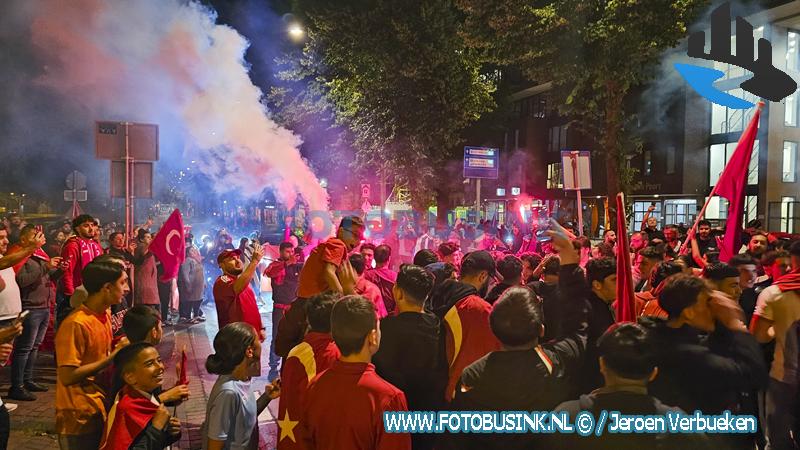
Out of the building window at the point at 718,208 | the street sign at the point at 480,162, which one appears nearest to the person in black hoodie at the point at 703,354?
the street sign at the point at 480,162

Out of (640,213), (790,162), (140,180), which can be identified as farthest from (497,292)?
(640,213)

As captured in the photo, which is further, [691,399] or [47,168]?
[47,168]

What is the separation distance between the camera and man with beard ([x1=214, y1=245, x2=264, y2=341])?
5.45m

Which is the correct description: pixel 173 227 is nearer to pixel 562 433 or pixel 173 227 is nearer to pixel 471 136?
pixel 562 433

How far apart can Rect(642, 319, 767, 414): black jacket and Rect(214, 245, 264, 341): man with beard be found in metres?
3.52

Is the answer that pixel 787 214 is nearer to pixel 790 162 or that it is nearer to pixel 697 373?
pixel 790 162

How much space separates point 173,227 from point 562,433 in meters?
5.35

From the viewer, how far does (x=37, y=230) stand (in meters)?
5.17

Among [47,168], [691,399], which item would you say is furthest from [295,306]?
[47,168]

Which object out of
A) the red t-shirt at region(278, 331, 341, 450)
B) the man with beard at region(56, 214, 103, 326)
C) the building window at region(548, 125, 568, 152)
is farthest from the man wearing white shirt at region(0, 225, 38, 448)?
the building window at region(548, 125, 568, 152)

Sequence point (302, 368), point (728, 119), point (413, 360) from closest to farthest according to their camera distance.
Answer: point (302, 368) → point (413, 360) → point (728, 119)

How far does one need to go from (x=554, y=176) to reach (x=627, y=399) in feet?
128

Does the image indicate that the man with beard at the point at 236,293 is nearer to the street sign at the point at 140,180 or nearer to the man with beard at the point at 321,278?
the man with beard at the point at 321,278

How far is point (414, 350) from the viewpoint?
3707 millimetres
